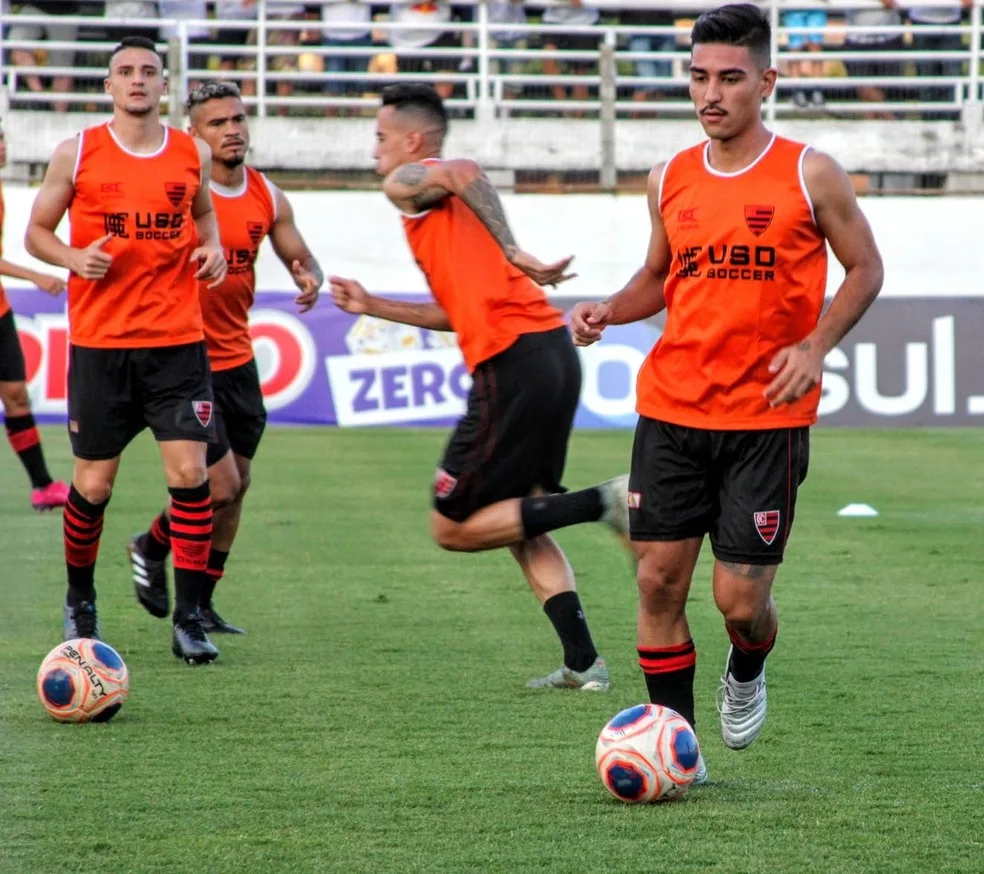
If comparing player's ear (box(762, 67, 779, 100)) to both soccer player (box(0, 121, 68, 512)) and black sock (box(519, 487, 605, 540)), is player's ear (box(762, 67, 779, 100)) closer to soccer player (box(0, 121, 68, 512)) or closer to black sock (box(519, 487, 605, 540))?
black sock (box(519, 487, 605, 540))

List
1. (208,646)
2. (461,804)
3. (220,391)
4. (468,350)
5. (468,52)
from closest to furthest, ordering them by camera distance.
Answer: (461,804)
(468,350)
(208,646)
(220,391)
(468,52)

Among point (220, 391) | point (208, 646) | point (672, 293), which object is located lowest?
point (208, 646)

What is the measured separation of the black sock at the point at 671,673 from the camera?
16.3ft

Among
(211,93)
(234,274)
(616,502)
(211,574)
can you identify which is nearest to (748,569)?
(616,502)

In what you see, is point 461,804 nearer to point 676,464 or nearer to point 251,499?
point 676,464

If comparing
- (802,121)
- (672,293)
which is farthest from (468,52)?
(672,293)

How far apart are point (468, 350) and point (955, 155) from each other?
1821cm

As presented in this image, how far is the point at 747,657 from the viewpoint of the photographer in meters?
5.06

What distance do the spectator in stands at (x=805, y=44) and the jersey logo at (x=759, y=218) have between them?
60.8 ft

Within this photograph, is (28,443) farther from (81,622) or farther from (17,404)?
(81,622)

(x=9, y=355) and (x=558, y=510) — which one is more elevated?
(x=558, y=510)

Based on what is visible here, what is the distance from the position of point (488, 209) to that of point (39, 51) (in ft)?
60.2

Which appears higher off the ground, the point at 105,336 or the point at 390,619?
the point at 105,336

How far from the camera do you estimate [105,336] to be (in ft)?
22.2
